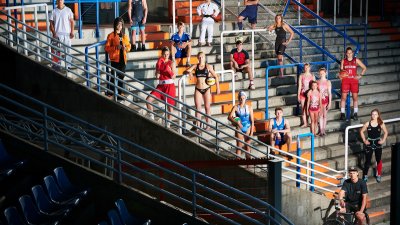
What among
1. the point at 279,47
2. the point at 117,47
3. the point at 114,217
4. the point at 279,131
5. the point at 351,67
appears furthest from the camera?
the point at 279,47

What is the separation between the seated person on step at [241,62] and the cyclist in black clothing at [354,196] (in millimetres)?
3522

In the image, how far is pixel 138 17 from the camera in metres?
19.6

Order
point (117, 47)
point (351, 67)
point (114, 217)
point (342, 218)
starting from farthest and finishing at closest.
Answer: point (351, 67), point (117, 47), point (342, 218), point (114, 217)

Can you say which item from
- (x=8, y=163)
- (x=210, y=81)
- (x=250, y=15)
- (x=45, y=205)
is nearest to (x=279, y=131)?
(x=210, y=81)

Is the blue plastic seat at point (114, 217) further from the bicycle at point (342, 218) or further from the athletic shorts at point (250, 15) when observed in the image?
the athletic shorts at point (250, 15)

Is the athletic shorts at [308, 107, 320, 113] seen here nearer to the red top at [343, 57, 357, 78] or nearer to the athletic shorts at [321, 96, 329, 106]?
the athletic shorts at [321, 96, 329, 106]

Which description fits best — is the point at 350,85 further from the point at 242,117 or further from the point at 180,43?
the point at 242,117

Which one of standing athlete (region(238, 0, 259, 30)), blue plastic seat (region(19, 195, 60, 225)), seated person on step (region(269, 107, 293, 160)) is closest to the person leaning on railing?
seated person on step (region(269, 107, 293, 160))

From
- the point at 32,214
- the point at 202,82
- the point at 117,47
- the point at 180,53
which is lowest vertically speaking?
the point at 32,214

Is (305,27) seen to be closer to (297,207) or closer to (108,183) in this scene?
(297,207)

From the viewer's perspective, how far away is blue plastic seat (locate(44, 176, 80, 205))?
1291 cm

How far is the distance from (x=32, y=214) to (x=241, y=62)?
8.29 meters

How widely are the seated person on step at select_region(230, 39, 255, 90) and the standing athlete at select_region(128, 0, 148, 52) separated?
68.8 inches

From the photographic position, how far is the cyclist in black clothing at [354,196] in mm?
16922
